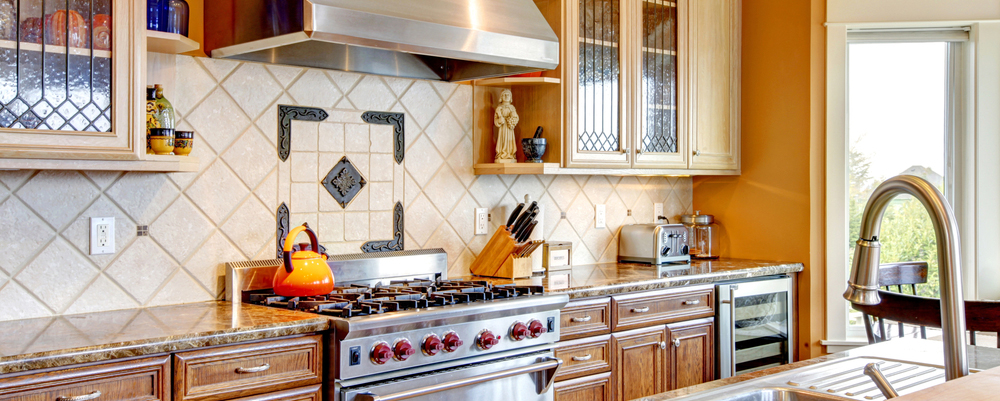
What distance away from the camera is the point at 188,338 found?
6.25ft

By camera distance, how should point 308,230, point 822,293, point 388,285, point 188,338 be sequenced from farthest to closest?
point 822,293 < point 388,285 < point 308,230 < point 188,338

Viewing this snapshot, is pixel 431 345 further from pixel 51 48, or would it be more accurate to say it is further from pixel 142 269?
pixel 51 48


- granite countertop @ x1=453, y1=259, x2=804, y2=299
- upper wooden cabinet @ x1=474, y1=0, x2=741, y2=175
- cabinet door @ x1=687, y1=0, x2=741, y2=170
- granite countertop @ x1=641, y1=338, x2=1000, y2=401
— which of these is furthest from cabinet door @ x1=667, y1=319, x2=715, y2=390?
granite countertop @ x1=641, y1=338, x2=1000, y2=401

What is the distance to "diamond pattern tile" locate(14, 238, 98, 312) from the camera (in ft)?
7.33

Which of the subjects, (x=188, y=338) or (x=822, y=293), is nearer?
(x=188, y=338)

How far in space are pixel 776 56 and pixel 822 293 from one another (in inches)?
45.9

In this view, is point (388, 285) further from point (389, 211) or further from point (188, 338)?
point (188, 338)

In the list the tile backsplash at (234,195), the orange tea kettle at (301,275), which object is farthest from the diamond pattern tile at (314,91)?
the orange tea kettle at (301,275)

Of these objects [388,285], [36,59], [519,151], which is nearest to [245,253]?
[388,285]

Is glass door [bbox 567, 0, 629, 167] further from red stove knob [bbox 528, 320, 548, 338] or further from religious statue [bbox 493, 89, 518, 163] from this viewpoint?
red stove knob [bbox 528, 320, 548, 338]

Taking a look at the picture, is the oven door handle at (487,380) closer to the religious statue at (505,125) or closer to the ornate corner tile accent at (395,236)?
the ornate corner tile accent at (395,236)

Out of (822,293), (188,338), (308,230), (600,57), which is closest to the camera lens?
(188,338)

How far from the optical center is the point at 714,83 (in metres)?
3.76

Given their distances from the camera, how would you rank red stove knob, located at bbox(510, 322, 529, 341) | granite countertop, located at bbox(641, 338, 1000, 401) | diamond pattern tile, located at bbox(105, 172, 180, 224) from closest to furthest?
granite countertop, located at bbox(641, 338, 1000, 401)
diamond pattern tile, located at bbox(105, 172, 180, 224)
red stove knob, located at bbox(510, 322, 529, 341)
